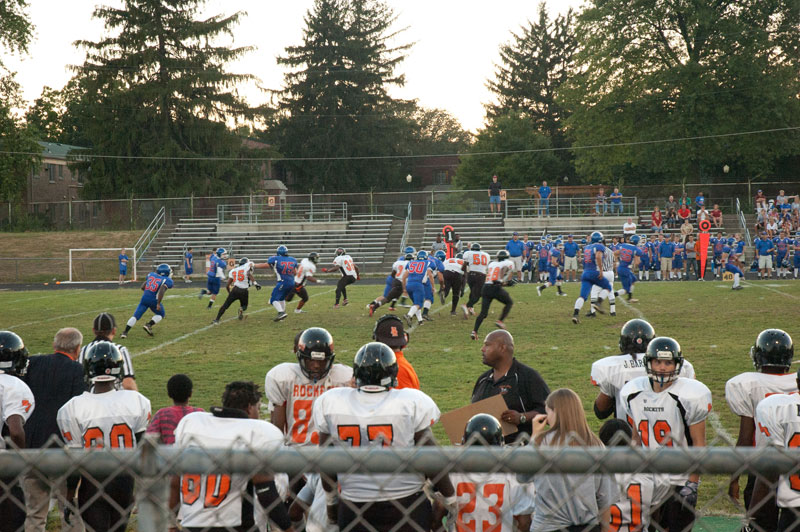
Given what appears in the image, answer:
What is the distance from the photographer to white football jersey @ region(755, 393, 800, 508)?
3.77 metres

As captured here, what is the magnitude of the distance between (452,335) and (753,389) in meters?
10.2

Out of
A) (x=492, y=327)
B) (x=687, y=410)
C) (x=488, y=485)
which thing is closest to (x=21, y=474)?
(x=488, y=485)

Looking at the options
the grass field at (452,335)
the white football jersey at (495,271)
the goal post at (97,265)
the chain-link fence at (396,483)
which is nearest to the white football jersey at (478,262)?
the grass field at (452,335)

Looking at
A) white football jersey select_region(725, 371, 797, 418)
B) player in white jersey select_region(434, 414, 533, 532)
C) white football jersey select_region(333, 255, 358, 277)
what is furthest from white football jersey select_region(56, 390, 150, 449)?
white football jersey select_region(333, 255, 358, 277)

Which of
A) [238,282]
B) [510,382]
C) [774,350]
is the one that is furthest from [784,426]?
[238,282]

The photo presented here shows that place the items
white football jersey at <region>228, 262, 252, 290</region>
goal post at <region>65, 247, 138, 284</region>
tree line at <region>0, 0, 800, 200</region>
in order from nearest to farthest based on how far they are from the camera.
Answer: white football jersey at <region>228, 262, 252, 290</region>
goal post at <region>65, 247, 138, 284</region>
tree line at <region>0, 0, 800, 200</region>

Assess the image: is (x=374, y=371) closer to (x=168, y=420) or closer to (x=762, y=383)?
(x=168, y=420)

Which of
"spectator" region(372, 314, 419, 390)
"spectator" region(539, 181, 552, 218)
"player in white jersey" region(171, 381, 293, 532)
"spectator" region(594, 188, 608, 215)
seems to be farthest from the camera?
"spectator" region(539, 181, 552, 218)

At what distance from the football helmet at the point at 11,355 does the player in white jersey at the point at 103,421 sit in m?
0.59

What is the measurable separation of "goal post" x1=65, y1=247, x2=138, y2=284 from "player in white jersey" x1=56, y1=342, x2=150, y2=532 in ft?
95.9

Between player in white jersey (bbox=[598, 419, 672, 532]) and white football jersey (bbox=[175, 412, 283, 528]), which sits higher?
white football jersey (bbox=[175, 412, 283, 528])

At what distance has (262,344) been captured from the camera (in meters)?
13.6

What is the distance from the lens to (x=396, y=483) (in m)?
3.75

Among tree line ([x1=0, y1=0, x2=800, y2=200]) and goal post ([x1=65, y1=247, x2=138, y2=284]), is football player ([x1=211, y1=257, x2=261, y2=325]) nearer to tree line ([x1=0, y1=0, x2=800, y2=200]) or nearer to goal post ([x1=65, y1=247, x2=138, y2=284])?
goal post ([x1=65, y1=247, x2=138, y2=284])
